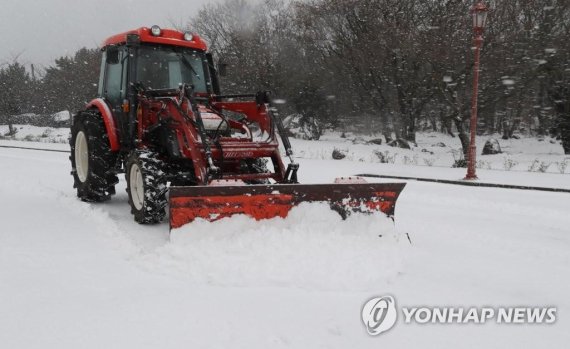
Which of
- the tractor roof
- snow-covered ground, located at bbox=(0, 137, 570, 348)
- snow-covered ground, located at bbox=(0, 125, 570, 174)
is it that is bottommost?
snow-covered ground, located at bbox=(0, 125, 570, 174)

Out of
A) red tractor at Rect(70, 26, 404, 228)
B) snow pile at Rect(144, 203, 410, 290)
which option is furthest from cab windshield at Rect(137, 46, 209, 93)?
snow pile at Rect(144, 203, 410, 290)

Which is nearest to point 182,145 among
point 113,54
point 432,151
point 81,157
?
point 113,54

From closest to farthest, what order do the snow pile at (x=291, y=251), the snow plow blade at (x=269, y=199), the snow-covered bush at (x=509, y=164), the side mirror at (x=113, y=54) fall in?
the snow pile at (x=291, y=251)
the snow plow blade at (x=269, y=199)
the side mirror at (x=113, y=54)
the snow-covered bush at (x=509, y=164)

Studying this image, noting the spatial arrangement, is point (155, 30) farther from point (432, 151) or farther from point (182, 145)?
point (432, 151)

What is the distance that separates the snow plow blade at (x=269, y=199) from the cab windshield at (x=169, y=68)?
97.4 inches

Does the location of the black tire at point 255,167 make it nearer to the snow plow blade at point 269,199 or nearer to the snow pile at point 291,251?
the snow plow blade at point 269,199

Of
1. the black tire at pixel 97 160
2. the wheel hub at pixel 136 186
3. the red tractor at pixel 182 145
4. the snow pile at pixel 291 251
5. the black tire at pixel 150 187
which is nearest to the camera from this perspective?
the snow pile at pixel 291 251

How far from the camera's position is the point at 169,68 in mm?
6543

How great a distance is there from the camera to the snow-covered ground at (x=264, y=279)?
116 inches

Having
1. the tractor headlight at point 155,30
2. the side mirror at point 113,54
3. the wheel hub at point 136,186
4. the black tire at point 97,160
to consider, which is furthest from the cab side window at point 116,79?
the wheel hub at point 136,186

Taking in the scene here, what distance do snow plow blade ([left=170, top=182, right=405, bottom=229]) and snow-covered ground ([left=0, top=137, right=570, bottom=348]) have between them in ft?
0.35

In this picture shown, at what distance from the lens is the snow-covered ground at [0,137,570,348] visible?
2.96m

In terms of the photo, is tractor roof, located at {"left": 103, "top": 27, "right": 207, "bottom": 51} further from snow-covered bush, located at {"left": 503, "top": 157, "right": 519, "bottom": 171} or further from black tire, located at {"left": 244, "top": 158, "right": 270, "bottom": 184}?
snow-covered bush, located at {"left": 503, "top": 157, "right": 519, "bottom": 171}

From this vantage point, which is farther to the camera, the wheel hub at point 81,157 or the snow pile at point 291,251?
the wheel hub at point 81,157
